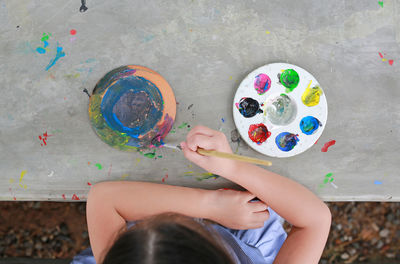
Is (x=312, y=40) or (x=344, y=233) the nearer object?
(x=312, y=40)

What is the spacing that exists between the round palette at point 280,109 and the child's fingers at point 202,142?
0.16m

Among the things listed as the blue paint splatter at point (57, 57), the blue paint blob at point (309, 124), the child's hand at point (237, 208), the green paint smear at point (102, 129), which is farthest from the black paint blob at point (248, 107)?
the blue paint splatter at point (57, 57)

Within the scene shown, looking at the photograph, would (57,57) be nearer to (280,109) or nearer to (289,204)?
(280,109)

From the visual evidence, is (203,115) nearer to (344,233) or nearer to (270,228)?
(270,228)

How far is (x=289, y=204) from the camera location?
32.4 inches

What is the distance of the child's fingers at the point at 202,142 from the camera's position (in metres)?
0.73

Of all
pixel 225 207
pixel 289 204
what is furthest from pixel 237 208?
pixel 289 204

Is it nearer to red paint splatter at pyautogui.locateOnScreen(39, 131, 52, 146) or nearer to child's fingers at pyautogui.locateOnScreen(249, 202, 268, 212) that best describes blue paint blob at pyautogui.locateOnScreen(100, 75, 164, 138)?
red paint splatter at pyautogui.locateOnScreen(39, 131, 52, 146)

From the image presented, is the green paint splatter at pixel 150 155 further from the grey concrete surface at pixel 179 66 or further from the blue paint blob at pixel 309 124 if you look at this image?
the blue paint blob at pixel 309 124

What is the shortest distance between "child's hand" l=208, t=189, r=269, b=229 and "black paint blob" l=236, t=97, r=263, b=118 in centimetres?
23

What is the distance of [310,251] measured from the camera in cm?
81

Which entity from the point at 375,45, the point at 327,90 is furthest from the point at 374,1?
the point at 327,90

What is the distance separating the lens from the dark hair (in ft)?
1.85

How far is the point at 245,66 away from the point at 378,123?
0.43 metres
